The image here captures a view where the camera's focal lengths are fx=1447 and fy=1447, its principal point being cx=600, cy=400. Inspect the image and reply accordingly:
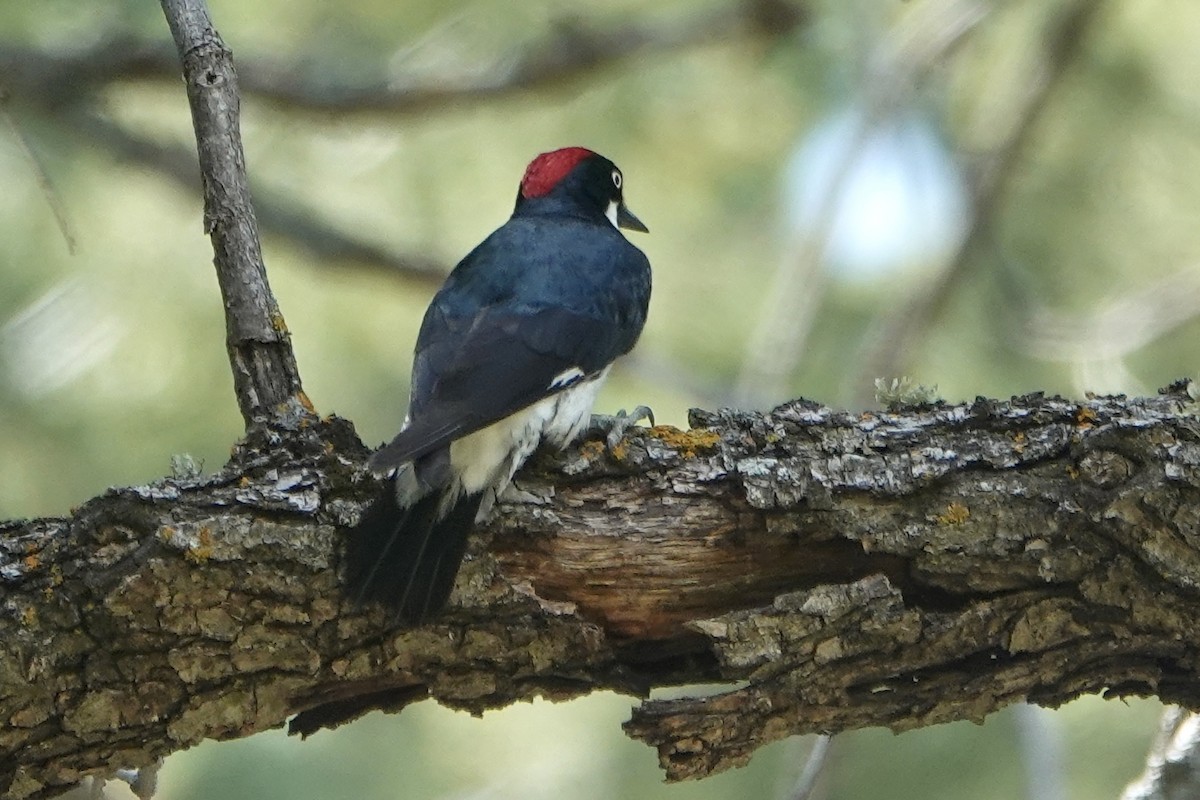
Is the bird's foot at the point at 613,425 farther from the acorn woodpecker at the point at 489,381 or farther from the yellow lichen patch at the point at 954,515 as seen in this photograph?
the yellow lichen patch at the point at 954,515

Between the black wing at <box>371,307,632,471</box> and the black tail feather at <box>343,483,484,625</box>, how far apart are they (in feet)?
0.51

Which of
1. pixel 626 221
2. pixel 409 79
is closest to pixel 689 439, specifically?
pixel 626 221

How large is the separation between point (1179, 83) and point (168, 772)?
18.1ft

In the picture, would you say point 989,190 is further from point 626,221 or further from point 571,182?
point 571,182

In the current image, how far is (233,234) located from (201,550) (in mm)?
941

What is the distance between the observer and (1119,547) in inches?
120

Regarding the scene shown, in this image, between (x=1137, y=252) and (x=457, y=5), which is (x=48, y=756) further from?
(x=1137, y=252)

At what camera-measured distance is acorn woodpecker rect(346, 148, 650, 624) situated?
3037 millimetres

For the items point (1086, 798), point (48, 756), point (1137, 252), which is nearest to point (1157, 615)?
point (48, 756)

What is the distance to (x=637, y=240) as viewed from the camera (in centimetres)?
725

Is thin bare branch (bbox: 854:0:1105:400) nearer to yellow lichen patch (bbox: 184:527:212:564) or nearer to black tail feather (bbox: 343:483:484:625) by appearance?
black tail feather (bbox: 343:483:484:625)

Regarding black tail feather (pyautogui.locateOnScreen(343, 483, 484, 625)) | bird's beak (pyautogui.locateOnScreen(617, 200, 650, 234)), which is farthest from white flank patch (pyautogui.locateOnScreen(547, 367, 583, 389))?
bird's beak (pyautogui.locateOnScreen(617, 200, 650, 234))

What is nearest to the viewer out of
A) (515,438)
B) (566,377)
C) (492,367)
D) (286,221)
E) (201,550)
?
(201,550)

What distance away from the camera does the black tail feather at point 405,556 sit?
9.76 feet
